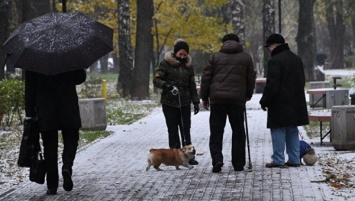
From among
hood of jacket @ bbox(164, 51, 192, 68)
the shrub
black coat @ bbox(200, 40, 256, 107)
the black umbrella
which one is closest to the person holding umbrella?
the black umbrella

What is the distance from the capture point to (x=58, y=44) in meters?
11.2

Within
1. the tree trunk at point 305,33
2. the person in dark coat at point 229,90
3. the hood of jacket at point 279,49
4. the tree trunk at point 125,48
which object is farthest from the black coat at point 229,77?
the tree trunk at point 305,33

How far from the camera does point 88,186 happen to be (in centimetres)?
1220

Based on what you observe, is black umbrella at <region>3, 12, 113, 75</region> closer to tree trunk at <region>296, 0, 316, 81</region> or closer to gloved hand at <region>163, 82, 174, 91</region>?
gloved hand at <region>163, 82, 174, 91</region>

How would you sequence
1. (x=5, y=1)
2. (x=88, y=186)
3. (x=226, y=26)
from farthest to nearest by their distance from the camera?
(x=226, y=26), (x=5, y=1), (x=88, y=186)

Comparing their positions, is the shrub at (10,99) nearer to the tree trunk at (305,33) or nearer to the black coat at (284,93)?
the black coat at (284,93)

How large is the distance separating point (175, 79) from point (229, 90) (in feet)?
3.74

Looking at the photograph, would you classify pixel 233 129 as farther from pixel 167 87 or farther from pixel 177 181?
pixel 177 181

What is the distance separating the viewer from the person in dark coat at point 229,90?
13.1m

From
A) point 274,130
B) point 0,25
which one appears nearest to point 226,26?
point 0,25

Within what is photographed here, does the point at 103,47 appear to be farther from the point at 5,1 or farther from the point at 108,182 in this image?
the point at 5,1

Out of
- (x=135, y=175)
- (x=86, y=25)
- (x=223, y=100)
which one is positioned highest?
(x=86, y=25)

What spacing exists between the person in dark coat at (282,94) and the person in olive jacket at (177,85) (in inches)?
44.1

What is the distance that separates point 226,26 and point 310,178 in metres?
31.5
